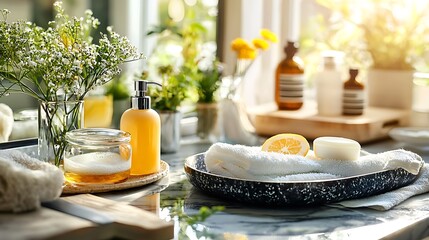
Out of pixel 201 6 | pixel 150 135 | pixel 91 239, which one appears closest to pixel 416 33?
pixel 201 6

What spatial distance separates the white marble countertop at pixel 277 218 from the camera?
1.28 m

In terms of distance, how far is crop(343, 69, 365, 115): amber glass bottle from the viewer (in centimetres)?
226

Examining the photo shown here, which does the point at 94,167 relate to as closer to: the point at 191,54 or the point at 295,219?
the point at 295,219

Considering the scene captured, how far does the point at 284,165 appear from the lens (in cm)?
148

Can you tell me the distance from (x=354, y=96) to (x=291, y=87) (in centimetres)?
19

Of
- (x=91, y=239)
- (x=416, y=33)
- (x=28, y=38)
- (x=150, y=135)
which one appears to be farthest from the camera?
(x=416, y=33)

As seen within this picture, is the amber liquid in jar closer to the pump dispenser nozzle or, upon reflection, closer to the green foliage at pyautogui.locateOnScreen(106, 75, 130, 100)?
the pump dispenser nozzle

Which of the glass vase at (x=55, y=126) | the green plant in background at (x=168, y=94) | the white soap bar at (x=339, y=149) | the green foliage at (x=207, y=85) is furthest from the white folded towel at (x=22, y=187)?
the green foliage at (x=207, y=85)

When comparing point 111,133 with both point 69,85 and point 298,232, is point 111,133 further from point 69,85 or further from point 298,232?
point 298,232

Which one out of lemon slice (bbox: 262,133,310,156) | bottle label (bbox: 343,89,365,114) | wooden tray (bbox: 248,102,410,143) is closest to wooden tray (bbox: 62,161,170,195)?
lemon slice (bbox: 262,133,310,156)

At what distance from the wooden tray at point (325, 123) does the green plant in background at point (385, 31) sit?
0.18m

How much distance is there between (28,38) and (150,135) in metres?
0.31

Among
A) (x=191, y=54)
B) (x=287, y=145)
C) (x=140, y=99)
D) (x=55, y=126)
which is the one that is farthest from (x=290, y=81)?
(x=55, y=126)

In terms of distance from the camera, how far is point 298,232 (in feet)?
4.23
